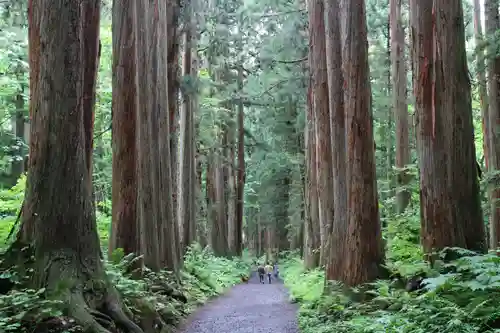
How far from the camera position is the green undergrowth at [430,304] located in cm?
563

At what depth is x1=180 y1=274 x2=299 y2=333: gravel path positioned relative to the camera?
33.7 ft

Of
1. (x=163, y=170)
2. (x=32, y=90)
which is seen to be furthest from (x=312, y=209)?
(x=32, y=90)

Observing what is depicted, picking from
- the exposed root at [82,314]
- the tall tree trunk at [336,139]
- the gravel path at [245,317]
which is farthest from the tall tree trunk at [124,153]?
the exposed root at [82,314]

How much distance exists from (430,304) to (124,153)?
7492 millimetres

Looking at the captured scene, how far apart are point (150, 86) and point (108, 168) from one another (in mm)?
14096

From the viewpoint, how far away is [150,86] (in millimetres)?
13852

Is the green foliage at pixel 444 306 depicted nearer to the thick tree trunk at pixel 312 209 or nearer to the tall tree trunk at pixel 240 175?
the thick tree trunk at pixel 312 209

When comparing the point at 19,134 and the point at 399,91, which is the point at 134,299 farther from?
the point at 19,134

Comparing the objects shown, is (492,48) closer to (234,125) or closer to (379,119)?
(379,119)

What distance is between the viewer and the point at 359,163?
10.6m

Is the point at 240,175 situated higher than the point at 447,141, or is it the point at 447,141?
the point at 240,175

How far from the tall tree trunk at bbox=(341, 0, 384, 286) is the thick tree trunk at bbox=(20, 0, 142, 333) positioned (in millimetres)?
4939

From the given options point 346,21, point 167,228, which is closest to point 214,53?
point 167,228

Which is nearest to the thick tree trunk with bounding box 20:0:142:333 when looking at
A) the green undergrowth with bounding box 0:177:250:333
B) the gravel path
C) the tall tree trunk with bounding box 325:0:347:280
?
the green undergrowth with bounding box 0:177:250:333
